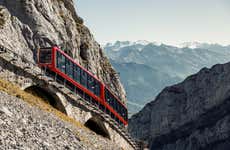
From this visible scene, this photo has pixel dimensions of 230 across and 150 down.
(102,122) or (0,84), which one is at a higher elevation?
(0,84)

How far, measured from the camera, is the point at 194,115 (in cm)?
18000

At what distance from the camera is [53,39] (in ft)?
240

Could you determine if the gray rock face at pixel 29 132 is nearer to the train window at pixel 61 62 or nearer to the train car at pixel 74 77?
the train car at pixel 74 77

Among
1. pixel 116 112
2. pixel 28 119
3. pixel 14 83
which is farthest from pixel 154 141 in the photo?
pixel 28 119

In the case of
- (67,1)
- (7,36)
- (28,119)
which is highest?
(67,1)

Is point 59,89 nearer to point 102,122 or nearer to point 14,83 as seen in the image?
point 14,83

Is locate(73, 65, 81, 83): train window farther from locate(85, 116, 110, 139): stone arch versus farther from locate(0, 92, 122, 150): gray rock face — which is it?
locate(0, 92, 122, 150): gray rock face

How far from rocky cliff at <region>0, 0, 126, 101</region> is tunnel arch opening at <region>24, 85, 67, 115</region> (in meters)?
11.1

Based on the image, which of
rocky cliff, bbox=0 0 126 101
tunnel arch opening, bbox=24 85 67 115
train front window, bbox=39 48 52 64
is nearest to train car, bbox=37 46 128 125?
train front window, bbox=39 48 52 64

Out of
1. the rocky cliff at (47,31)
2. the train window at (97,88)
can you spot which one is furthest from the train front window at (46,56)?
the train window at (97,88)

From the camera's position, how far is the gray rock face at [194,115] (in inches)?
6580

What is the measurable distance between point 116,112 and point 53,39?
661 inches

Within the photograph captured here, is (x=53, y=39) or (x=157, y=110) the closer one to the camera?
(x=53, y=39)

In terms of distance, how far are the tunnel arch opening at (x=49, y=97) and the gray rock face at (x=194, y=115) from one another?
4664 inches
